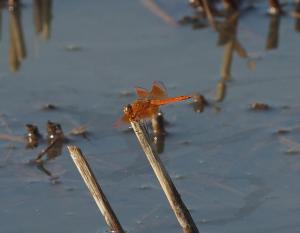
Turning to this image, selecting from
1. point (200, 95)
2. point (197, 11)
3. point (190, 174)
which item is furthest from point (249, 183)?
point (197, 11)

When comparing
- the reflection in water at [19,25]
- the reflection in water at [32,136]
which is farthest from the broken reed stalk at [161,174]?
the reflection in water at [19,25]

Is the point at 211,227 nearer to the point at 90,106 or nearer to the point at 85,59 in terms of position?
the point at 90,106

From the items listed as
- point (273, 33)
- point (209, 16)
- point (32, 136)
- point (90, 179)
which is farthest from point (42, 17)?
point (90, 179)

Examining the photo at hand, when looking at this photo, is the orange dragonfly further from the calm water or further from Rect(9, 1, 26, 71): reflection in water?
Rect(9, 1, 26, 71): reflection in water

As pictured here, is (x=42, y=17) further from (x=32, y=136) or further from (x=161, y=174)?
(x=161, y=174)

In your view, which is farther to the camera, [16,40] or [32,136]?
[16,40]
